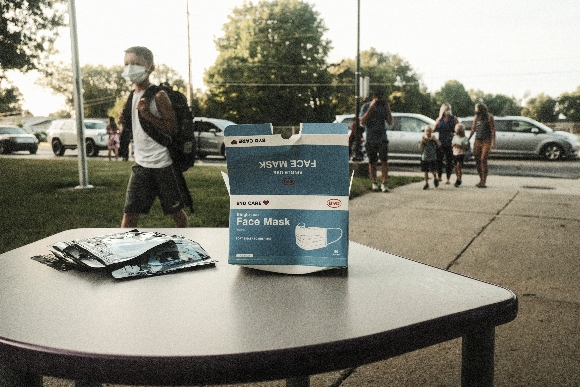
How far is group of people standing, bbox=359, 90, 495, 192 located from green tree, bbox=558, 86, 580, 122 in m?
91.9

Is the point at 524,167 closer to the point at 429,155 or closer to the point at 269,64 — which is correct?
the point at 429,155

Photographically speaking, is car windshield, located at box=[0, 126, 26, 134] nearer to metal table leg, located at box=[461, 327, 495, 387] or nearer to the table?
the table

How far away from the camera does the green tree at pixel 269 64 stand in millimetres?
40656

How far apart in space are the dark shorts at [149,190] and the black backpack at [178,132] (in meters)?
0.12

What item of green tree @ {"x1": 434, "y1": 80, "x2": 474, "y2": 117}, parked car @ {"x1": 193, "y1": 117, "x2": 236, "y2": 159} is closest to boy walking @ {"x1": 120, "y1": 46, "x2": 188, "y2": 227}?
parked car @ {"x1": 193, "y1": 117, "x2": 236, "y2": 159}

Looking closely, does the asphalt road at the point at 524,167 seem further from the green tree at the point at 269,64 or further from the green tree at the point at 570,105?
the green tree at the point at 570,105

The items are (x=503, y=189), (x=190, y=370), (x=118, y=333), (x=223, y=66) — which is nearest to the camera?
(x=190, y=370)

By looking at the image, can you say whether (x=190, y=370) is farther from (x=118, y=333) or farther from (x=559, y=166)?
(x=559, y=166)

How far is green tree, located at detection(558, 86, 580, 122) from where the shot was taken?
9206cm

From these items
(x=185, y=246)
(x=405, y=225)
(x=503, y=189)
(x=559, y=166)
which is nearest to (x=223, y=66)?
(x=559, y=166)

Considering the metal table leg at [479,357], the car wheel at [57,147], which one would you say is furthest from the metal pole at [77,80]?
the car wheel at [57,147]

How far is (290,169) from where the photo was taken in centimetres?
133

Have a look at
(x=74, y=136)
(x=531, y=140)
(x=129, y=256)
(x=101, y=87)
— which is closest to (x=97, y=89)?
(x=101, y=87)

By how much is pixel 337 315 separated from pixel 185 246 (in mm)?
617
